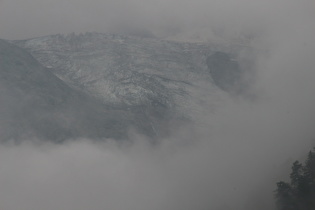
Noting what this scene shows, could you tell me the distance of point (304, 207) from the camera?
198 meters

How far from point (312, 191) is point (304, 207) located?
7.31m

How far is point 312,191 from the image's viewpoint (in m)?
200
